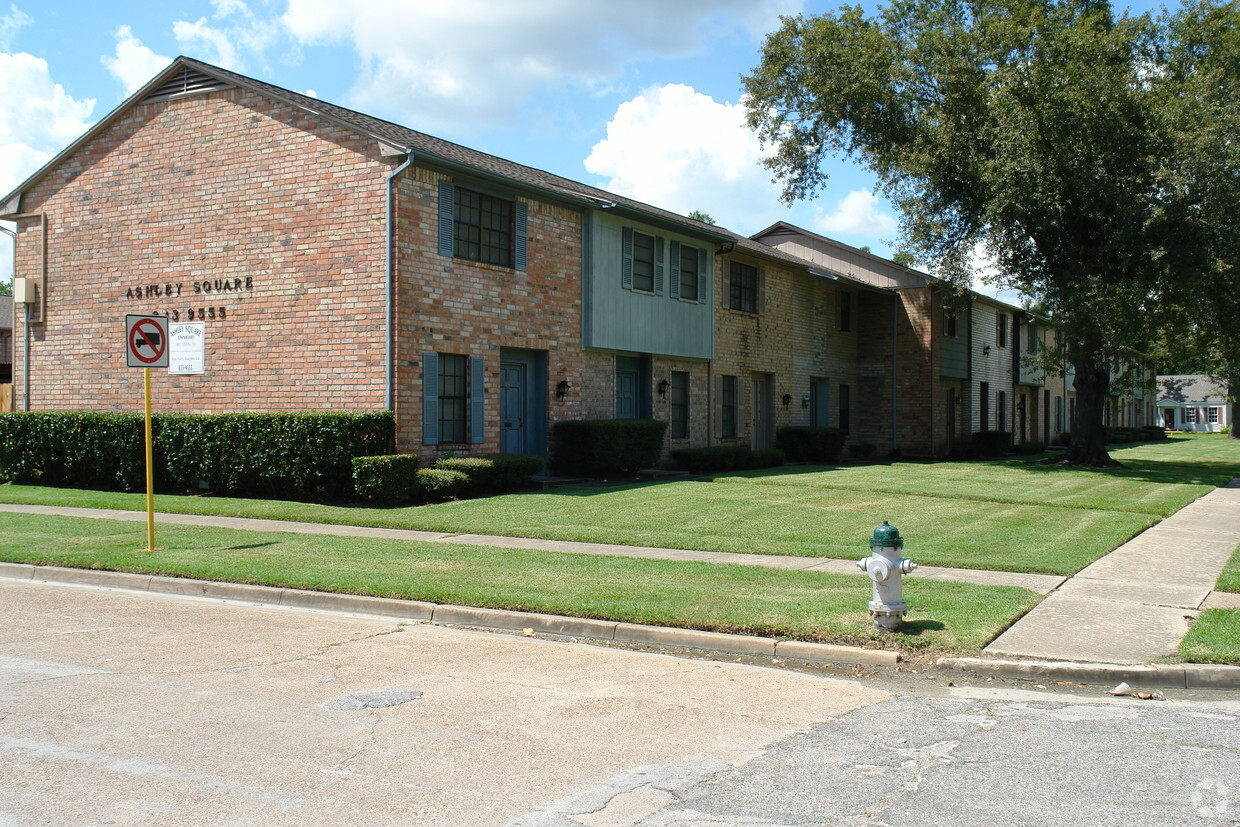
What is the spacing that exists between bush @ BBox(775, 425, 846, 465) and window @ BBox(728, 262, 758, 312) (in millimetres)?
3663

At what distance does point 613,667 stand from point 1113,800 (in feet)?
11.2

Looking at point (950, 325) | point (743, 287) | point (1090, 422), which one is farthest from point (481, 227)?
point (950, 325)

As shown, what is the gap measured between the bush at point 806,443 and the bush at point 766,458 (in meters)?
1.95

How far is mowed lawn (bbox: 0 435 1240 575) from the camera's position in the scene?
12.3 meters

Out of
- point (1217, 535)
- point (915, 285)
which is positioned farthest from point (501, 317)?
point (915, 285)

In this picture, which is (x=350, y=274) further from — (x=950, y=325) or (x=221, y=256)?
(x=950, y=325)

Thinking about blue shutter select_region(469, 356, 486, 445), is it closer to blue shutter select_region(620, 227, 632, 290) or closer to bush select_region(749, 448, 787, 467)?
blue shutter select_region(620, 227, 632, 290)

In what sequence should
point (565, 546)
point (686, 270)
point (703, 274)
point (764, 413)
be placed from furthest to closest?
point (764, 413)
point (703, 274)
point (686, 270)
point (565, 546)

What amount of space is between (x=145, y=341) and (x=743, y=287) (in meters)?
18.1

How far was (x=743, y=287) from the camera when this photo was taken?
27.1 meters

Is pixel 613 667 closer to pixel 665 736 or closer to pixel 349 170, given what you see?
pixel 665 736

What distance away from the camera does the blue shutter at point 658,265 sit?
22.9 m

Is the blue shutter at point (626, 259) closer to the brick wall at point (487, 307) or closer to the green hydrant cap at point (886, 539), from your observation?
the brick wall at point (487, 307)

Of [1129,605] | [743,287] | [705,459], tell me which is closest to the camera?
[1129,605]
